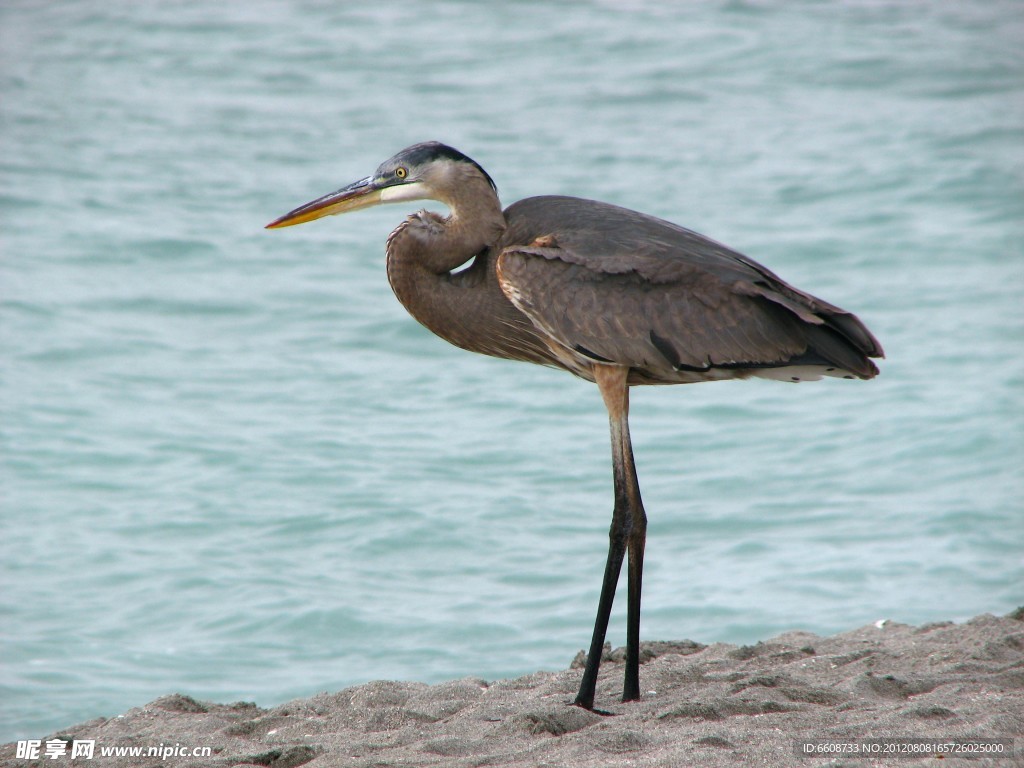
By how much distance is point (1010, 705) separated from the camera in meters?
4.40

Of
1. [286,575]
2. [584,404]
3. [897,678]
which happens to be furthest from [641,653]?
[584,404]

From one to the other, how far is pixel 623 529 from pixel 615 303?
2.91 ft

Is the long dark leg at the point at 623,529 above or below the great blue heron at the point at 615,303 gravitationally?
below

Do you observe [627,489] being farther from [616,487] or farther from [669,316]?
[669,316]

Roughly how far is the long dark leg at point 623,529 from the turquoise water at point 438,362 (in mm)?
2037

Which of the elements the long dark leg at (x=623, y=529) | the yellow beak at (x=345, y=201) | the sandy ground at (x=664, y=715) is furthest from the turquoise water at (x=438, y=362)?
the yellow beak at (x=345, y=201)

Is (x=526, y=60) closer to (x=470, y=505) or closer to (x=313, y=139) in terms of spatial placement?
(x=313, y=139)

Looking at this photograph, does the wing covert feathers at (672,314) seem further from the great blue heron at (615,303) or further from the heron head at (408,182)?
the heron head at (408,182)

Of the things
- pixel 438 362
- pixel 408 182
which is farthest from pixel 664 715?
pixel 438 362

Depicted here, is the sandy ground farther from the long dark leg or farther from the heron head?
the heron head

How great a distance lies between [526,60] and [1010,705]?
1525 cm

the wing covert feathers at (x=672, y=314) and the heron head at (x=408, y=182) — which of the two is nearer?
the wing covert feathers at (x=672, y=314)

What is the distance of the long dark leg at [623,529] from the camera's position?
16.5 ft

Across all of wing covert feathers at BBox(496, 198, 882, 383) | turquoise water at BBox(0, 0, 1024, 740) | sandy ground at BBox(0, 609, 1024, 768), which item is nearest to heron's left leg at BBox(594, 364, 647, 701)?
wing covert feathers at BBox(496, 198, 882, 383)
